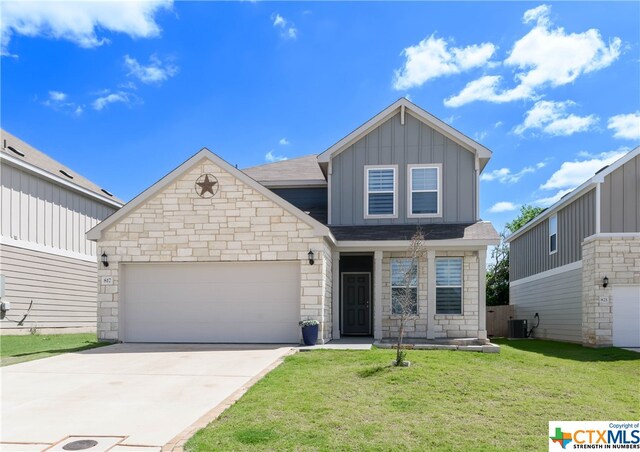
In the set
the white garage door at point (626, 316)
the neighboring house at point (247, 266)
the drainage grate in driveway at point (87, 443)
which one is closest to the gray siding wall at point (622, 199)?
the white garage door at point (626, 316)

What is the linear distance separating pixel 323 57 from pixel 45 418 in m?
12.1

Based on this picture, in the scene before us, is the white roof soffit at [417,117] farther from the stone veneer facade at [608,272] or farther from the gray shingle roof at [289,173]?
the stone veneer facade at [608,272]

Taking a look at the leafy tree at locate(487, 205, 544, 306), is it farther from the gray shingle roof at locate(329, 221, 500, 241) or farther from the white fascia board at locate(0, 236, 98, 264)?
the white fascia board at locate(0, 236, 98, 264)

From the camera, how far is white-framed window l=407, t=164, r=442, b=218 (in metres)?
15.5

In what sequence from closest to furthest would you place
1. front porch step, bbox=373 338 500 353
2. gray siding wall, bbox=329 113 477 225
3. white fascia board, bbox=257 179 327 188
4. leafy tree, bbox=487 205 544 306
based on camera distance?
front porch step, bbox=373 338 500 353 < gray siding wall, bbox=329 113 477 225 < white fascia board, bbox=257 179 327 188 < leafy tree, bbox=487 205 544 306

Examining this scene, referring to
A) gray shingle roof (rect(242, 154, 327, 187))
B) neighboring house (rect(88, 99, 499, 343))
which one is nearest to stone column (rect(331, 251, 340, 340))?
neighboring house (rect(88, 99, 499, 343))

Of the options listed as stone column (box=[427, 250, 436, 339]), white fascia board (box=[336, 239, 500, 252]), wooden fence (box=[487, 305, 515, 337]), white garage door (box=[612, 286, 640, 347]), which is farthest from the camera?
wooden fence (box=[487, 305, 515, 337])

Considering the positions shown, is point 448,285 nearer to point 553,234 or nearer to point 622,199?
point 622,199

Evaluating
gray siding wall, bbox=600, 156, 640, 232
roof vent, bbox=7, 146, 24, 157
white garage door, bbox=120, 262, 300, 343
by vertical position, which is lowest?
white garage door, bbox=120, 262, 300, 343

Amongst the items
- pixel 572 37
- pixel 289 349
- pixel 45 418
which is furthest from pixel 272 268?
pixel 572 37

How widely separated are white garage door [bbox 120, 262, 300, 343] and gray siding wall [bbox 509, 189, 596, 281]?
31.8 feet

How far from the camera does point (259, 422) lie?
18.9 feet

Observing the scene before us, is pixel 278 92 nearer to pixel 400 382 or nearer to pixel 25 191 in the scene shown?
pixel 25 191

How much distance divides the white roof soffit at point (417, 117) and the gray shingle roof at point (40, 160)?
1009 centimetres
